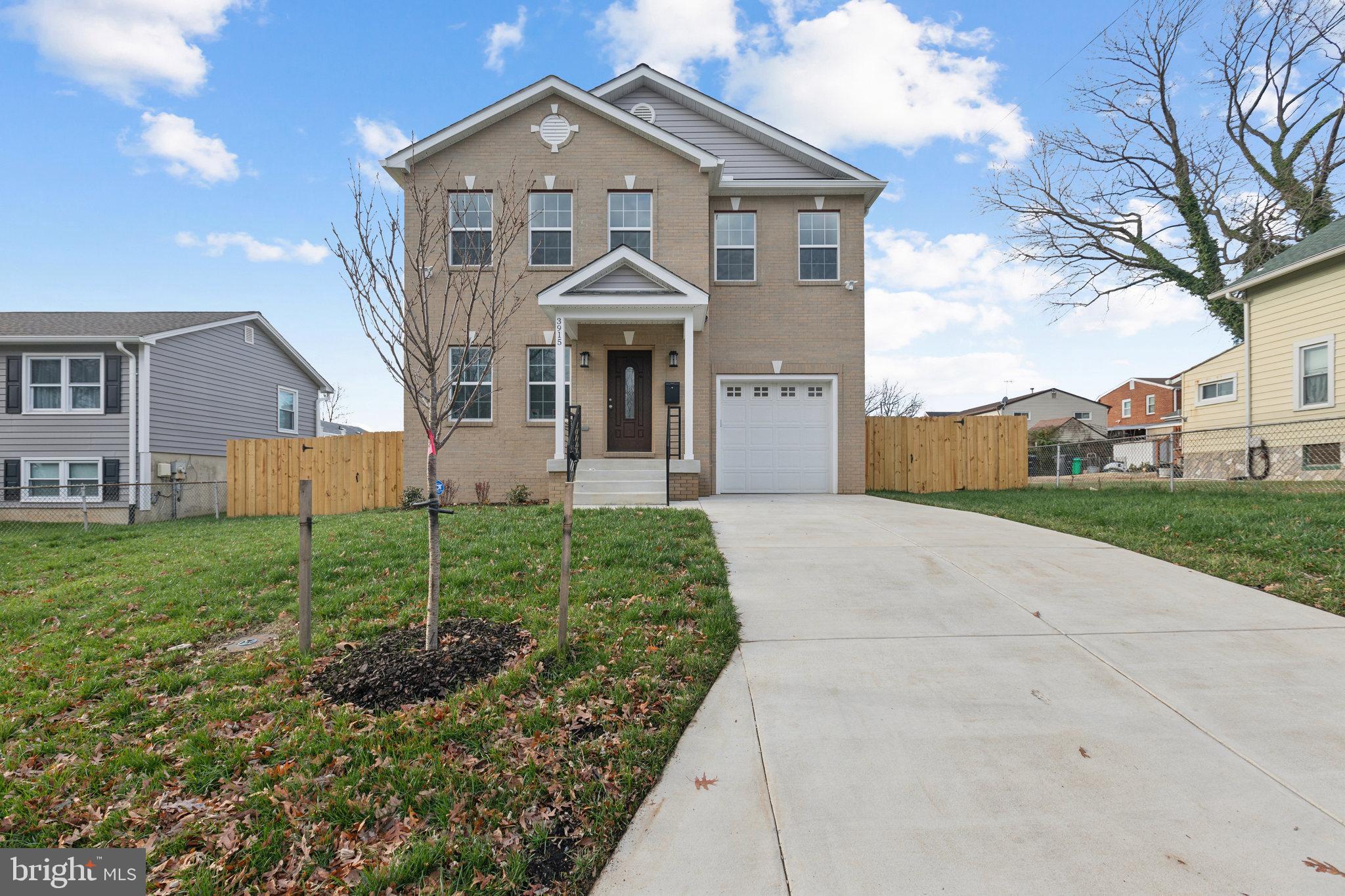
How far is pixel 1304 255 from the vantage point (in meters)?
13.8

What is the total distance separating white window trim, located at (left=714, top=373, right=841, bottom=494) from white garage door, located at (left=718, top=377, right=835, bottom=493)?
5cm

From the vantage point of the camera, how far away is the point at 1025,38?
40.4ft

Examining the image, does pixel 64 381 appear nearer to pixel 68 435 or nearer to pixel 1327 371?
pixel 68 435

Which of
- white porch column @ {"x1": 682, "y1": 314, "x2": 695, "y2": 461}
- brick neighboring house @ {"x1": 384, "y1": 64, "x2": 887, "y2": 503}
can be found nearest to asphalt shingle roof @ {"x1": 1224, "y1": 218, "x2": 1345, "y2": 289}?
brick neighboring house @ {"x1": 384, "y1": 64, "x2": 887, "y2": 503}

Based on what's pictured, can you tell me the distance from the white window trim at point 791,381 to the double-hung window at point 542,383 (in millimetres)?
3257

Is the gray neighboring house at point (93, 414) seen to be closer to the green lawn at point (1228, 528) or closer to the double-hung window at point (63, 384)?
the double-hung window at point (63, 384)

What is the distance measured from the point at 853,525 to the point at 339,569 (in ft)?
20.4

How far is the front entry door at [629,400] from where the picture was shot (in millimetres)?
12914

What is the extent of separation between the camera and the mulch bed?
12.1 ft

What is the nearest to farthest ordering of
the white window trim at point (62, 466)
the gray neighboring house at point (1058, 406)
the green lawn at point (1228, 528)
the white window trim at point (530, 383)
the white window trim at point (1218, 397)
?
the green lawn at point (1228, 528) < the white window trim at point (530, 383) < the white window trim at point (62, 466) < the white window trim at point (1218, 397) < the gray neighboring house at point (1058, 406)

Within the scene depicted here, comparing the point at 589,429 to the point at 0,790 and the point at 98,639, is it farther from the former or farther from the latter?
the point at 0,790

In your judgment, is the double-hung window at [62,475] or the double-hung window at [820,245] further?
the double-hung window at [62,475]

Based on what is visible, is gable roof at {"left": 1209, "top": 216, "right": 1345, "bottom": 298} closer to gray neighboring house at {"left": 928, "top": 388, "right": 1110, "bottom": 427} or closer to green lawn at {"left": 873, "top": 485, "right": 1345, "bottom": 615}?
green lawn at {"left": 873, "top": 485, "right": 1345, "bottom": 615}

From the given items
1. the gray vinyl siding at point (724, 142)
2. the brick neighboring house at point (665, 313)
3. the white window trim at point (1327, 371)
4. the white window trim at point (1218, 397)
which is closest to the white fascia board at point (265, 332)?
the brick neighboring house at point (665, 313)
